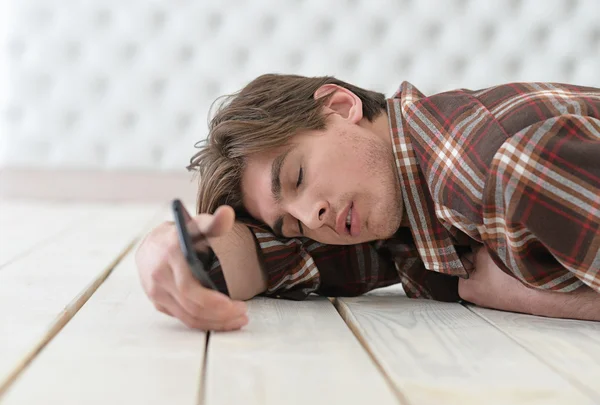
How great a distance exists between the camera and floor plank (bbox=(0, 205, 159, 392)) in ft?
2.69

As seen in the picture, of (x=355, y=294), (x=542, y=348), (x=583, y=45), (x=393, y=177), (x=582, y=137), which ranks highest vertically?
(x=583, y=45)


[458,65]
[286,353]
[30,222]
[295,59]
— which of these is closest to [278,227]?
[286,353]

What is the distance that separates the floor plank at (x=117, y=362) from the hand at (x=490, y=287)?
49cm

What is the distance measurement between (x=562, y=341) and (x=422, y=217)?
34 centimetres

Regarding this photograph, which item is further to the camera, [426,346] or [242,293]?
[242,293]

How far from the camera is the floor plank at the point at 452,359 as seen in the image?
0.66 meters

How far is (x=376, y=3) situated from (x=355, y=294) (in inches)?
77.7

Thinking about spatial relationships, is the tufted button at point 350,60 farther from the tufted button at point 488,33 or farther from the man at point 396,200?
the man at point 396,200

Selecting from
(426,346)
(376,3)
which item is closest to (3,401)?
(426,346)

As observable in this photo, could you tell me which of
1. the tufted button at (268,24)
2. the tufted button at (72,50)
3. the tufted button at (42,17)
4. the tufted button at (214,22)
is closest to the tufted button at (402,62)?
the tufted button at (268,24)

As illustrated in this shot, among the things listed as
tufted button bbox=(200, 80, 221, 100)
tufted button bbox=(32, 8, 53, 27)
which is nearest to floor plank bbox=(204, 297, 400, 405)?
tufted button bbox=(200, 80, 221, 100)

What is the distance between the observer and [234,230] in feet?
4.00

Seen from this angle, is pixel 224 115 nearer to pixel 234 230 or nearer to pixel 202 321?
pixel 234 230

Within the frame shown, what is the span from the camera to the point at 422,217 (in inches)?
46.5
